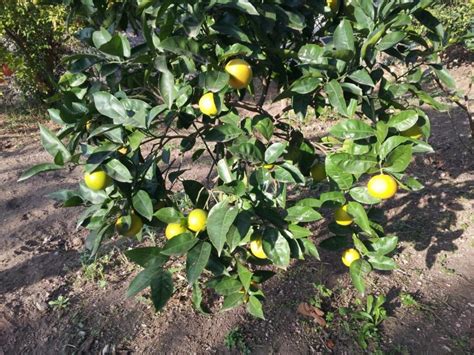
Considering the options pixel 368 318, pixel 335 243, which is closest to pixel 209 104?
pixel 335 243

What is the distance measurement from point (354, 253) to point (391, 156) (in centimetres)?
63

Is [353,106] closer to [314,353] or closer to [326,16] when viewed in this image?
[326,16]

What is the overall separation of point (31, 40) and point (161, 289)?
16.9 feet

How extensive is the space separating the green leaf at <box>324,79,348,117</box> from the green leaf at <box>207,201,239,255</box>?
1.32 feet

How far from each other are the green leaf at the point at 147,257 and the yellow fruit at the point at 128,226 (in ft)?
0.53

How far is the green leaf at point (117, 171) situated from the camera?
1.05m

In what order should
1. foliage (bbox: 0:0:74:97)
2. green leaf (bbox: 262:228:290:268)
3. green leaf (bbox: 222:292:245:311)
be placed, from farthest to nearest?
foliage (bbox: 0:0:74:97), green leaf (bbox: 222:292:245:311), green leaf (bbox: 262:228:290:268)

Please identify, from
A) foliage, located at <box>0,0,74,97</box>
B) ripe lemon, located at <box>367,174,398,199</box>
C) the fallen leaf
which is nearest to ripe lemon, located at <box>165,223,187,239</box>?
ripe lemon, located at <box>367,174,398,199</box>

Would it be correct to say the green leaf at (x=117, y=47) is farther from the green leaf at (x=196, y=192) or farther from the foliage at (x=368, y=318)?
the foliage at (x=368, y=318)

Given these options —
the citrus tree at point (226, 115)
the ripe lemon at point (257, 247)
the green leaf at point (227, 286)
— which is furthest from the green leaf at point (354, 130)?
the green leaf at point (227, 286)

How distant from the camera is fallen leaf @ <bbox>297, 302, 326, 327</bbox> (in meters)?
1.92

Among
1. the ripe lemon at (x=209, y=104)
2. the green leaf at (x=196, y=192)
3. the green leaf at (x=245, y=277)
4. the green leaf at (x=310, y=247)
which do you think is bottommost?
the green leaf at (x=245, y=277)

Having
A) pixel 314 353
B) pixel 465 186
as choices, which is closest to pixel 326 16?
pixel 314 353

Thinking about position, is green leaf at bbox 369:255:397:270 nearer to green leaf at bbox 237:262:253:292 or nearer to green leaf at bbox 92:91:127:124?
green leaf at bbox 237:262:253:292
